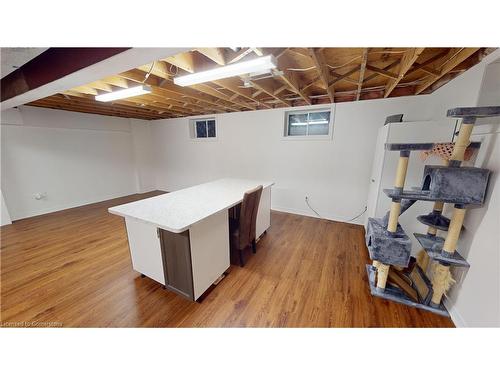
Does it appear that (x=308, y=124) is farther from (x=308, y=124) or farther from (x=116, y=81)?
(x=116, y=81)

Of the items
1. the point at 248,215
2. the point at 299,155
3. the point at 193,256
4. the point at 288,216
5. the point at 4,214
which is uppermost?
the point at 299,155

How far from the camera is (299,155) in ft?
12.1

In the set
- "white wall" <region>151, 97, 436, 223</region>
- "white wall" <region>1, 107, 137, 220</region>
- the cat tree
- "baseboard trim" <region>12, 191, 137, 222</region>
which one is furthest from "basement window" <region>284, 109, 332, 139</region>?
"baseboard trim" <region>12, 191, 137, 222</region>

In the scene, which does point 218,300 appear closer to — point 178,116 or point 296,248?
point 296,248

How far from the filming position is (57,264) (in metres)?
2.22

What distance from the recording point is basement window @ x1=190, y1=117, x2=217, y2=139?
4823 millimetres

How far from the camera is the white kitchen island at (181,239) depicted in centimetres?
146

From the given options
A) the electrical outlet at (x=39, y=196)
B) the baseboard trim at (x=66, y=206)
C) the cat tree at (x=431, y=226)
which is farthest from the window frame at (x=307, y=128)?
the electrical outlet at (x=39, y=196)

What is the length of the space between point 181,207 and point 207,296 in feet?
2.97

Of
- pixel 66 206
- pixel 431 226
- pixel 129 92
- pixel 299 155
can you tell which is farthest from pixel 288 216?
pixel 66 206

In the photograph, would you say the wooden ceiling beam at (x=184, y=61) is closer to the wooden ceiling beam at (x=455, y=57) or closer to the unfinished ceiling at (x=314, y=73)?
the unfinished ceiling at (x=314, y=73)

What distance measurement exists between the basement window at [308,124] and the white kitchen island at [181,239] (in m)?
2.38

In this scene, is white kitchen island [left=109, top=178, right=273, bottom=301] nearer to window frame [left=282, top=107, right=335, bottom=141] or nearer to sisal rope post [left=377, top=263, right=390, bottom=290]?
sisal rope post [left=377, top=263, right=390, bottom=290]
